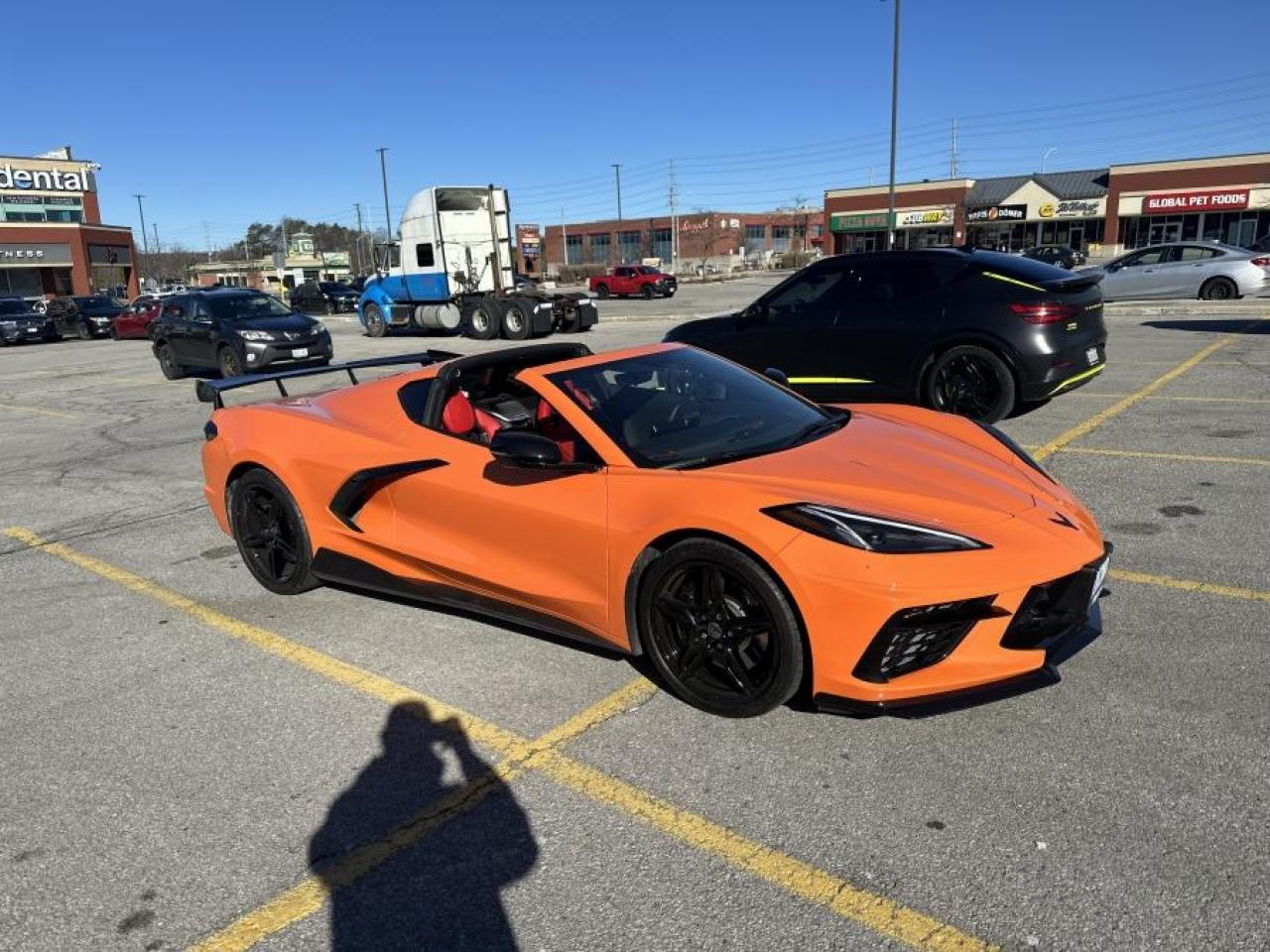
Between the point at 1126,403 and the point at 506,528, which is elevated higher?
the point at 506,528

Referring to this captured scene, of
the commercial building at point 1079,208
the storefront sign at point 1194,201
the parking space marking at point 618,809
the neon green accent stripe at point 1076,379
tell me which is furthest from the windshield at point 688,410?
the storefront sign at point 1194,201

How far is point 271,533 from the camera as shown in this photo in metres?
4.78

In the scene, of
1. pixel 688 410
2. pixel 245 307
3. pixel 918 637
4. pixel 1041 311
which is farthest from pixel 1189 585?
pixel 245 307

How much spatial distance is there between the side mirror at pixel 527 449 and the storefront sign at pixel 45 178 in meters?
71.4

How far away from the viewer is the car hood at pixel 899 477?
3.11 m

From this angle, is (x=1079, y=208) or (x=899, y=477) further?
(x=1079, y=208)

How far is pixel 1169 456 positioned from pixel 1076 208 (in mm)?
58377

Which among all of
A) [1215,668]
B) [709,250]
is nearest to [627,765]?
[1215,668]

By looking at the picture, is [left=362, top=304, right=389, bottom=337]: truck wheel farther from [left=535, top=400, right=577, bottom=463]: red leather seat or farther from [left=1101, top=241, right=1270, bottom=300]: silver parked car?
[left=535, top=400, right=577, bottom=463]: red leather seat

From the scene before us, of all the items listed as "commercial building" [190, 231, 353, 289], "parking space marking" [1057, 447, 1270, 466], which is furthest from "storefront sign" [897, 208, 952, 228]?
"parking space marking" [1057, 447, 1270, 466]

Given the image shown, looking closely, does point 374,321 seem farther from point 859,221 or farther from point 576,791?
point 859,221

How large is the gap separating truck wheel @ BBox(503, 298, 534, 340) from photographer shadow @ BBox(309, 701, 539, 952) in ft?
61.9

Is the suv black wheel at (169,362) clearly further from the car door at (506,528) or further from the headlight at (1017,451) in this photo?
the headlight at (1017,451)

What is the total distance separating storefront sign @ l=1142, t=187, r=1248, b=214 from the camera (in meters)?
51.2
